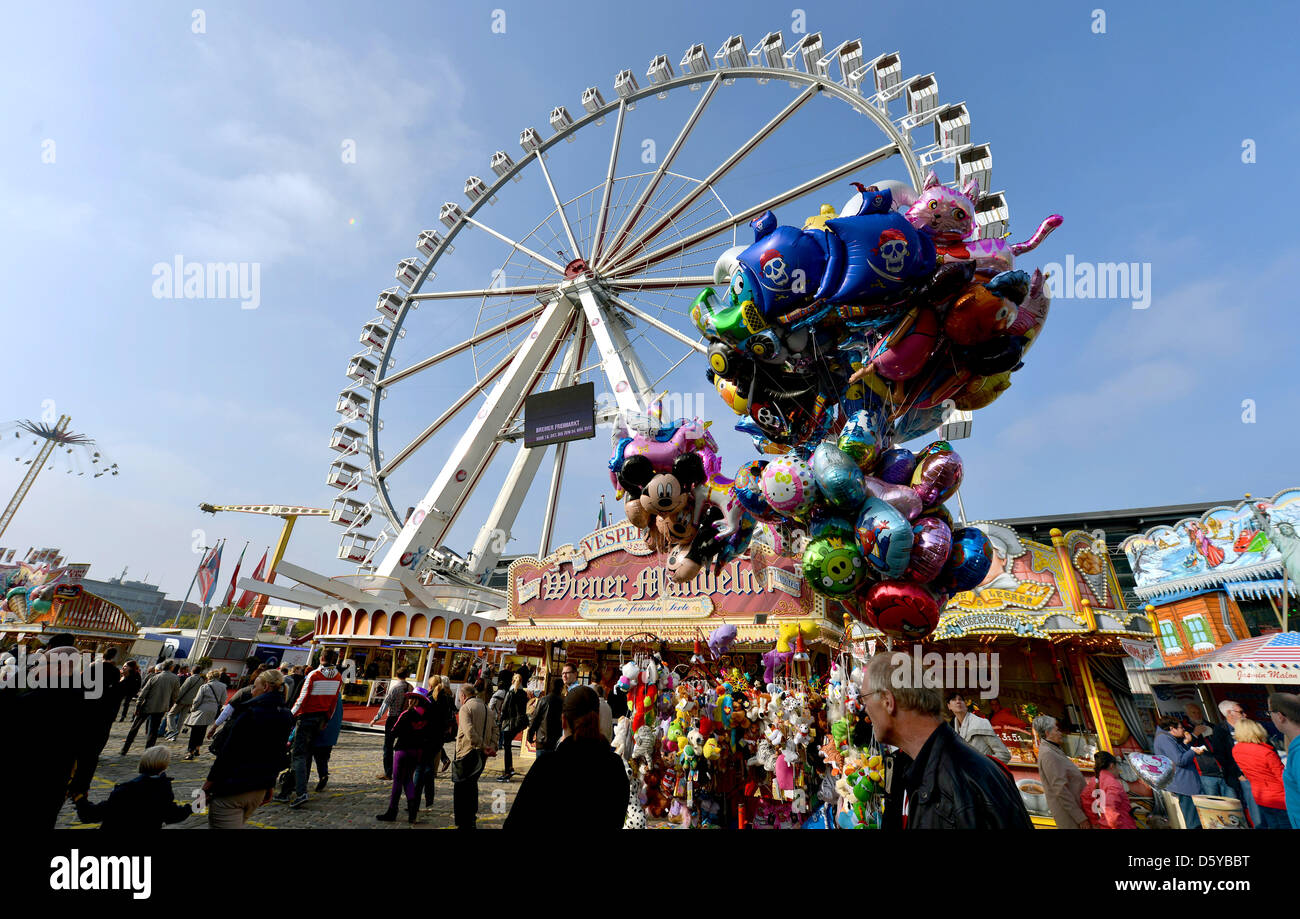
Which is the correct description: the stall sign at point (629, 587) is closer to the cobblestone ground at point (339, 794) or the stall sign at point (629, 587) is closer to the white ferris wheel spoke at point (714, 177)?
the cobblestone ground at point (339, 794)

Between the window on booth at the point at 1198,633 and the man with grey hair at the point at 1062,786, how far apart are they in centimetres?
1206

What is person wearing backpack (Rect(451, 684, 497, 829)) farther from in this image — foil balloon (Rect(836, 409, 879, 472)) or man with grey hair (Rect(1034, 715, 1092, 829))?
man with grey hair (Rect(1034, 715, 1092, 829))

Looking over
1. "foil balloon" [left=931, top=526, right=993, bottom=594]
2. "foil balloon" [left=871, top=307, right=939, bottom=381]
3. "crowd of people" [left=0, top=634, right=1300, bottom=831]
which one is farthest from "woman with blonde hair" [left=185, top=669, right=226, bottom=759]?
"foil balloon" [left=871, top=307, right=939, bottom=381]

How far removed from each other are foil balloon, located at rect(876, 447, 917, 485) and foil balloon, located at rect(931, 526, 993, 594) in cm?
44

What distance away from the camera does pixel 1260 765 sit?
3902mm

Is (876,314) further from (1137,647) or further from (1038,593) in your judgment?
(1137,647)

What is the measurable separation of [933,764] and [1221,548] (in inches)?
614

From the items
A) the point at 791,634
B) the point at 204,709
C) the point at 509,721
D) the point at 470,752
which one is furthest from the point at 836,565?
the point at 204,709

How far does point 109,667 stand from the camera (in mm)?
6422

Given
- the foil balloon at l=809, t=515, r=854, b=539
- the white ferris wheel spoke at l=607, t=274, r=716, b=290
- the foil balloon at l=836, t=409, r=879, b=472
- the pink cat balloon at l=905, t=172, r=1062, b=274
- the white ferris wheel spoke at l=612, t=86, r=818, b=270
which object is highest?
the white ferris wheel spoke at l=612, t=86, r=818, b=270

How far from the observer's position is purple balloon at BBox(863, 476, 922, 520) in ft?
10.2

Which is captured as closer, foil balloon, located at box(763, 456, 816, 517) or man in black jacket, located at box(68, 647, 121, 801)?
man in black jacket, located at box(68, 647, 121, 801)
